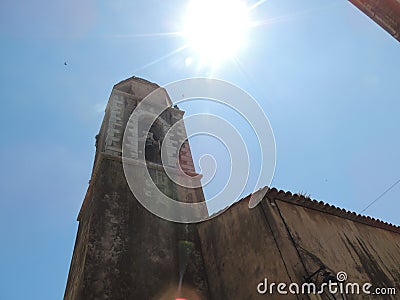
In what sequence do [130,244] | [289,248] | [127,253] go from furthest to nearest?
[130,244]
[127,253]
[289,248]

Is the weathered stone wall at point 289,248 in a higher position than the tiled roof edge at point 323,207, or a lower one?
lower

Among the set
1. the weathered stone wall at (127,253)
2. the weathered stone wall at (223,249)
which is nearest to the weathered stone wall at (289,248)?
the weathered stone wall at (223,249)

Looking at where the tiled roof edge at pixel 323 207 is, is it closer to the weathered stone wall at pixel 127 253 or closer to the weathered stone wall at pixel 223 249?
the weathered stone wall at pixel 223 249

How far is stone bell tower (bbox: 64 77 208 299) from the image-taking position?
6051mm

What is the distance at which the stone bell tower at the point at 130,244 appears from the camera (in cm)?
605

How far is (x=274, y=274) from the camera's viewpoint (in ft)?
17.1

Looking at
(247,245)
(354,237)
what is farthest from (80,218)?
(354,237)

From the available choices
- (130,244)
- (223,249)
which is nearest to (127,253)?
(130,244)

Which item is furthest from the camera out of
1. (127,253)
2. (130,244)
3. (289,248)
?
(130,244)

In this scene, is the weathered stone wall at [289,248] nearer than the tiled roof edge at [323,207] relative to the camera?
Yes

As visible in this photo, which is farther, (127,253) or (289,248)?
(127,253)

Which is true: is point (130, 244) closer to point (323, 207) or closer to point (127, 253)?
point (127, 253)

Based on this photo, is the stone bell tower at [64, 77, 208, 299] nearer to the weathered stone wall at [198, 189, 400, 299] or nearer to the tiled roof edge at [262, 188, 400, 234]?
the weathered stone wall at [198, 189, 400, 299]

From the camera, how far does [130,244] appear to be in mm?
6762
